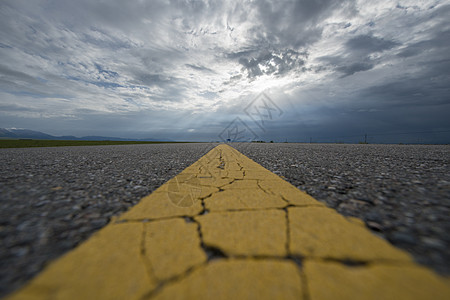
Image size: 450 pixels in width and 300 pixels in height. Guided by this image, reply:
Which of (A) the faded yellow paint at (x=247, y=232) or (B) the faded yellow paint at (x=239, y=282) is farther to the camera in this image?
(A) the faded yellow paint at (x=247, y=232)

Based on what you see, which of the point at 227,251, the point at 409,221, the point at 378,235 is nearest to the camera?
the point at 227,251

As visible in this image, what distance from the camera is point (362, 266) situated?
28.5 inches

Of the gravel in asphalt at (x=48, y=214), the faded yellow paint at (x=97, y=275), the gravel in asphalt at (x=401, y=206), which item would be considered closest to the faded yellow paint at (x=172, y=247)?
the faded yellow paint at (x=97, y=275)

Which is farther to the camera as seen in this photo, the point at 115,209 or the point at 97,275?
the point at 115,209

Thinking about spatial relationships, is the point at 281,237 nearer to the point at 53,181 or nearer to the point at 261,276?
the point at 261,276

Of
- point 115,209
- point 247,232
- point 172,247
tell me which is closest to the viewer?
point 172,247

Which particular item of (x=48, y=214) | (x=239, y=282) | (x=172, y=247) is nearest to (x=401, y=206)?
(x=239, y=282)

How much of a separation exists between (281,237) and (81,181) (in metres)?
2.34

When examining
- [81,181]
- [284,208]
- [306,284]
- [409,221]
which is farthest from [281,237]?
[81,181]

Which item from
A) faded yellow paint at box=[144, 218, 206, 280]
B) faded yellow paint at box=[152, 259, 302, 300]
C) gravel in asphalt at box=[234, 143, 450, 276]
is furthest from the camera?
gravel in asphalt at box=[234, 143, 450, 276]

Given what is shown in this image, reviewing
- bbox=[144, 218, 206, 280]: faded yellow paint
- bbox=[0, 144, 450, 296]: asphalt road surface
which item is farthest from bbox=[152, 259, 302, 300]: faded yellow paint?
bbox=[0, 144, 450, 296]: asphalt road surface

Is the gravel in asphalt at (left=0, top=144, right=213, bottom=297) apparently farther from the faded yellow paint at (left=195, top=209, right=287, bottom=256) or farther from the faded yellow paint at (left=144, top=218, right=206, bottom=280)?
the faded yellow paint at (left=195, top=209, right=287, bottom=256)

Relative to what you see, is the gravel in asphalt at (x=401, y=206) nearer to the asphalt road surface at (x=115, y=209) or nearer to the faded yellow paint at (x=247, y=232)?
the asphalt road surface at (x=115, y=209)

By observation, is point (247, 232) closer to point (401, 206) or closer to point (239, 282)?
point (239, 282)
